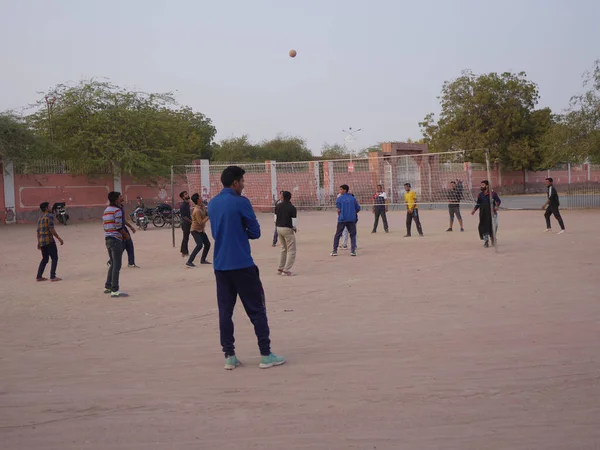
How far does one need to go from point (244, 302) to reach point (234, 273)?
0.98ft

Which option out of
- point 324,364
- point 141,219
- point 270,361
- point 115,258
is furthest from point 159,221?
point 324,364

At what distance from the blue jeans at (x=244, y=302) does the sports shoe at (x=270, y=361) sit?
1.6 inches

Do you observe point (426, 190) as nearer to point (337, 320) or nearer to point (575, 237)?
point (575, 237)

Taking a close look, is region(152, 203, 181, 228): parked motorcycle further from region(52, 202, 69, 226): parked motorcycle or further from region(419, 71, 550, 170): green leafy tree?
region(419, 71, 550, 170): green leafy tree

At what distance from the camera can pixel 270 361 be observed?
19.4 ft

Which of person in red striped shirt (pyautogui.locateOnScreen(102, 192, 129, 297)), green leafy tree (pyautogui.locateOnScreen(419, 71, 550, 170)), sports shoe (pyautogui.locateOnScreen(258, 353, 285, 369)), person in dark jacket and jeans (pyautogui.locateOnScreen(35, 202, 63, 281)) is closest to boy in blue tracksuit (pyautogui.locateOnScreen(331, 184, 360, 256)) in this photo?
person in red striped shirt (pyautogui.locateOnScreen(102, 192, 129, 297))

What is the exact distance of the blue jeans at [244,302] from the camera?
5.89m

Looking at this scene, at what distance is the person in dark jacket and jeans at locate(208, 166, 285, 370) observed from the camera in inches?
232

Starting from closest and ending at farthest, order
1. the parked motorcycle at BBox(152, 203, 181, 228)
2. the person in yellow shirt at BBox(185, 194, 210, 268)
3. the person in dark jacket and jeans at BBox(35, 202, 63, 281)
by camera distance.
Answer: the person in dark jacket and jeans at BBox(35, 202, 63, 281) → the person in yellow shirt at BBox(185, 194, 210, 268) → the parked motorcycle at BBox(152, 203, 181, 228)

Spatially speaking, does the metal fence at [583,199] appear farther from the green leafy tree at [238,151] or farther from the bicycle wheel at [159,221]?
the green leafy tree at [238,151]

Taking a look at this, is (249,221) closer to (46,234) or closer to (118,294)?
(118,294)

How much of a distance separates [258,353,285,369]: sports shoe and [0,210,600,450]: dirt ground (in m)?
0.10

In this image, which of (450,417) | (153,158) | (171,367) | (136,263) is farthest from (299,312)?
(153,158)

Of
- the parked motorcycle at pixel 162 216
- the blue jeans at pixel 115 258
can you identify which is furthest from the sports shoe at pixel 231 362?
the parked motorcycle at pixel 162 216
